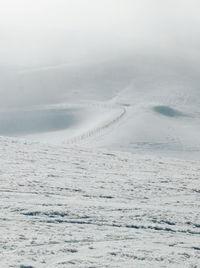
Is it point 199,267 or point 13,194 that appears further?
point 13,194

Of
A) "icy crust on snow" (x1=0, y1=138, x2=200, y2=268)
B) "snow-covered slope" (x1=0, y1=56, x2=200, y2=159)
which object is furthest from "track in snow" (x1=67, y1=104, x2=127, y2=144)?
"icy crust on snow" (x1=0, y1=138, x2=200, y2=268)

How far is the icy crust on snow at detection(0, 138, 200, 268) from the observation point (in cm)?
520

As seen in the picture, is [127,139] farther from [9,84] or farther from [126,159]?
[9,84]

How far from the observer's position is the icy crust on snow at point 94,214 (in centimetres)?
520

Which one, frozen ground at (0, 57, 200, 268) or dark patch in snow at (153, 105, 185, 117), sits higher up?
dark patch in snow at (153, 105, 185, 117)

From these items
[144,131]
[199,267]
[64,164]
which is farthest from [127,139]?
[199,267]

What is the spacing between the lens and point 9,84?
29391 mm

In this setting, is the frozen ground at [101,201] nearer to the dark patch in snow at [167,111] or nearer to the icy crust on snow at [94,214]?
the icy crust on snow at [94,214]

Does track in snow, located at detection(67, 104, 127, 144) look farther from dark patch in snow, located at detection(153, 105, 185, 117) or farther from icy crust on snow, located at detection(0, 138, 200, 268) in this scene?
icy crust on snow, located at detection(0, 138, 200, 268)

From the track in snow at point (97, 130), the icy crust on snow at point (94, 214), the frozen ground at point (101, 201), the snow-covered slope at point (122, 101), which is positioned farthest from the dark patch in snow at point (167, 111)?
the icy crust on snow at point (94, 214)

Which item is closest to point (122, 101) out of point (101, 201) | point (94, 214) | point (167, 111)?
point (167, 111)

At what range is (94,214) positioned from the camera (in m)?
6.58

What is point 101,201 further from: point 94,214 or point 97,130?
point 97,130

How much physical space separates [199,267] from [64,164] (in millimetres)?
5035
